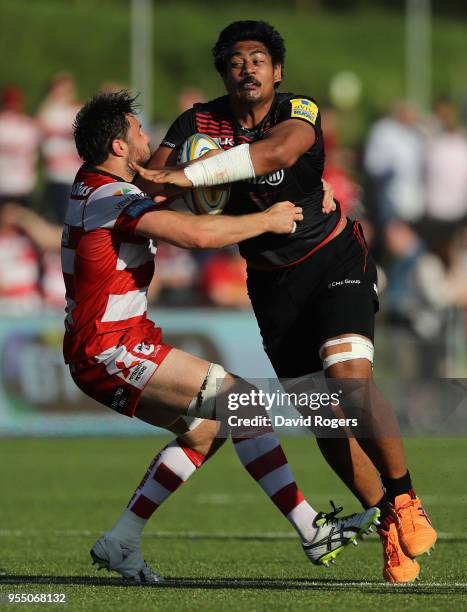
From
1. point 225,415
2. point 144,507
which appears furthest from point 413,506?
point 144,507

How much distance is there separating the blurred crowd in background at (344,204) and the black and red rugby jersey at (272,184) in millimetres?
8606

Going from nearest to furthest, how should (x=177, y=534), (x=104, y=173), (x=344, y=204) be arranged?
(x=104, y=173) → (x=177, y=534) → (x=344, y=204)

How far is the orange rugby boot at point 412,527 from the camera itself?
654 centimetres

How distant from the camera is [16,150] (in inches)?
692

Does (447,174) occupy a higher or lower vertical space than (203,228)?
lower

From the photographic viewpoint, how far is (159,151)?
6992 millimetres

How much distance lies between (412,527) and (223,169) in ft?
6.20

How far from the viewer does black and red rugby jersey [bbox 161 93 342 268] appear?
6926 mm

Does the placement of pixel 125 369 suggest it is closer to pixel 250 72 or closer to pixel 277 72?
pixel 250 72

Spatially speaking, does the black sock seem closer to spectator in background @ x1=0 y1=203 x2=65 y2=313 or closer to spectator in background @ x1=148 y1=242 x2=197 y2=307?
spectator in background @ x1=0 y1=203 x2=65 y2=313

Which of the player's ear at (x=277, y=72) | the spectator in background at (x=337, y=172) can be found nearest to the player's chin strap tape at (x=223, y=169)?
the player's ear at (x=277, y=72)

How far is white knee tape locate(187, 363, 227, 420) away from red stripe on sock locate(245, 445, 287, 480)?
0.43 metres

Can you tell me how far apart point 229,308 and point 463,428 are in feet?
31.7

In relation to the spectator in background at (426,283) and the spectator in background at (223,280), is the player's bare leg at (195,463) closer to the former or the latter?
the spectator in background at (426,283)
